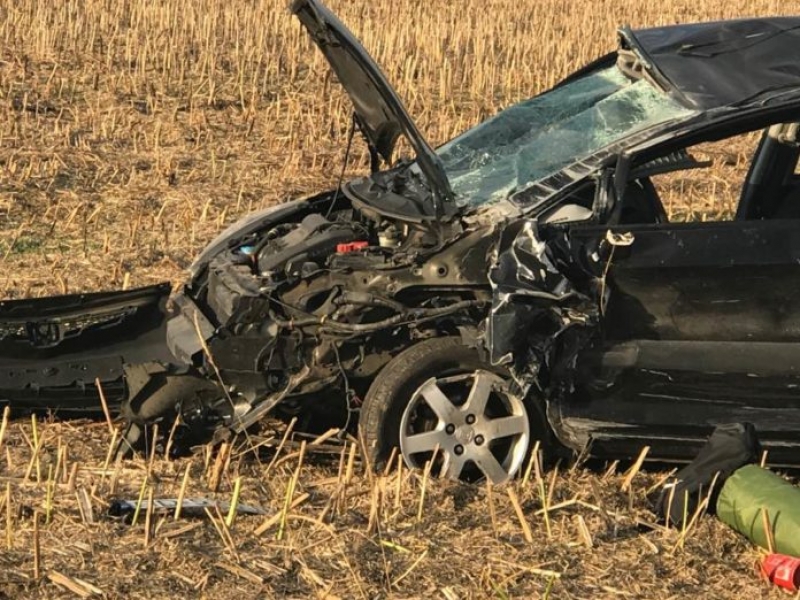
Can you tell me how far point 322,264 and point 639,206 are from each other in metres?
1.49

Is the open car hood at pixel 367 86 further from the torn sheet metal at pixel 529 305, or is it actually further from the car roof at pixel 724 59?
the car roof at pixel 724 59

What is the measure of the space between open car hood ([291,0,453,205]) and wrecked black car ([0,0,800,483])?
0.5 inches

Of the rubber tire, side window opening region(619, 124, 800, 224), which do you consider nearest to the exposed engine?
the rubber tire

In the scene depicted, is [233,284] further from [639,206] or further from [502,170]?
[639,206]

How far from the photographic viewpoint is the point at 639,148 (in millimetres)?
5848

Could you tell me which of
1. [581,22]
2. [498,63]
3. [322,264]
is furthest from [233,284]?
[581,22]

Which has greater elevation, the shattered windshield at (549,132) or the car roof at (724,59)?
the car roof at (724,59)

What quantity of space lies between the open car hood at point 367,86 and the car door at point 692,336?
0.68 metres

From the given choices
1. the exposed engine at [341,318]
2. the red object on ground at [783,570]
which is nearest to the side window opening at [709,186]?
the exposed engine at [341,318]

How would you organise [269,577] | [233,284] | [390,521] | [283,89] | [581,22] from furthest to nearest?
[581,22], [283,89], [233,284], [390,521], [269,577]

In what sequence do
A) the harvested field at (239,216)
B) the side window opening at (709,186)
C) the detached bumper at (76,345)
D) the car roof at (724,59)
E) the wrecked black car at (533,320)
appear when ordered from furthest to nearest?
the side window opening at (709,186) < the detached bumper at (76,345) < the car roof at (724,59) < the wrecked black car at (533,320) < the harvested field at (239,216)

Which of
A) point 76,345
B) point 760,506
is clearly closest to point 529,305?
point 760,506

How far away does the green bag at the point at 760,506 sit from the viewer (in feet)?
16.7

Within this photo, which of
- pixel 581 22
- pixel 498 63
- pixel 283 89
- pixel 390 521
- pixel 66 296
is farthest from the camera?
pixel 581 22
